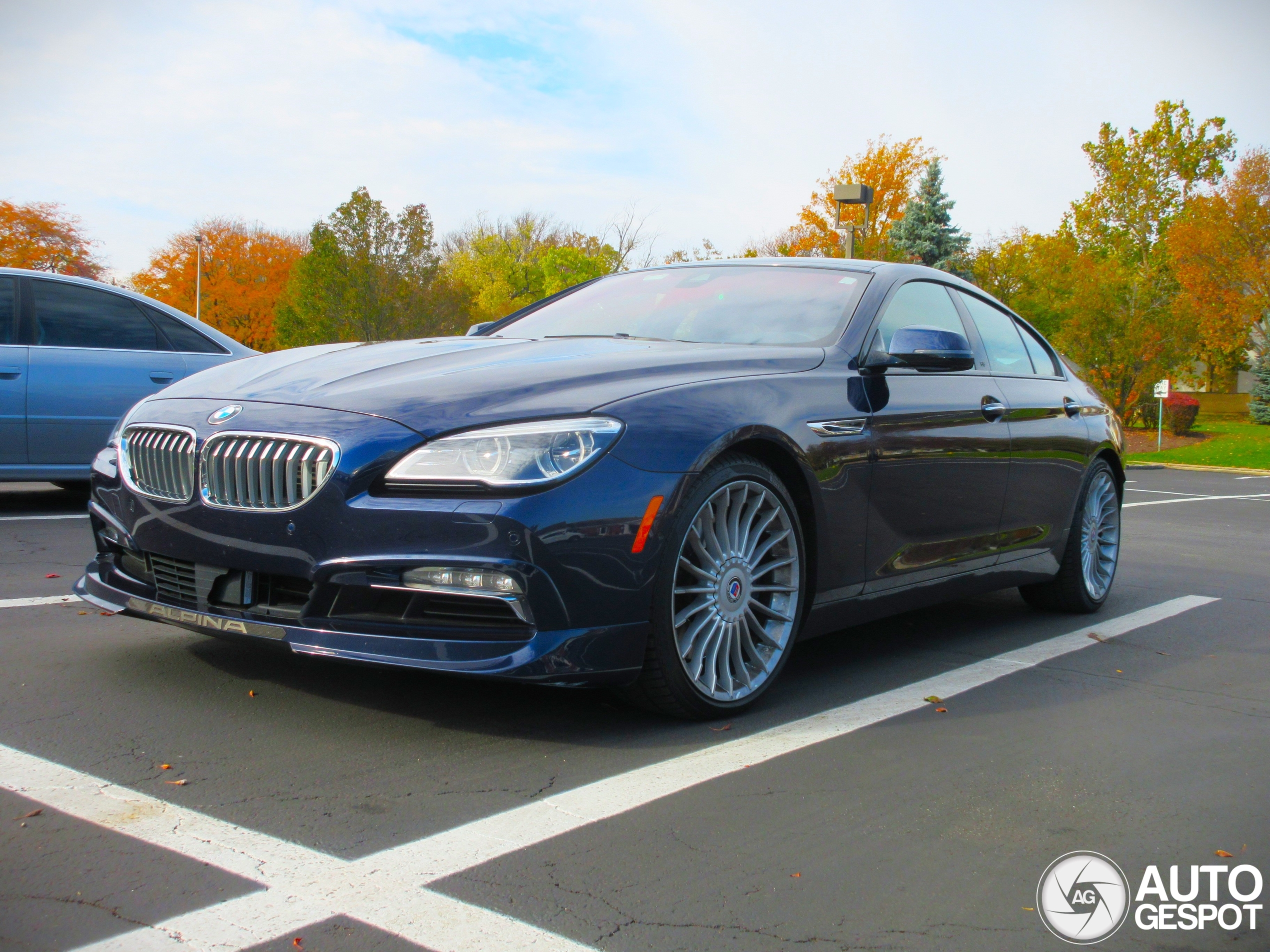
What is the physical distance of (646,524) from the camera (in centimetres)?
319

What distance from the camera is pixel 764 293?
456 cm

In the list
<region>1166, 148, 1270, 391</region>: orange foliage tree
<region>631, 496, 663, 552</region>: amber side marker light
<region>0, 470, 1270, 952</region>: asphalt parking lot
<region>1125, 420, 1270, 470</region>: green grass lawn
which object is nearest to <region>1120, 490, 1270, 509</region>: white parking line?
<region>0, 470, 1270, 952</region>: asphalt parking lot

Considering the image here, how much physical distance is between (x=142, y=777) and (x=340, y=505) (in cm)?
80

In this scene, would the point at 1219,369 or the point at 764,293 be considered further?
the point at 1219,369

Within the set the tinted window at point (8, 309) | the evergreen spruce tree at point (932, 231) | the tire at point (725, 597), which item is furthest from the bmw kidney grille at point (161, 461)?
the evergreen spruce tree at point (932, 231)

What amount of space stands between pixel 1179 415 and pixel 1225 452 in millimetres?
8130

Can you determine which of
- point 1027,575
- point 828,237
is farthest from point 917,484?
point 828,237

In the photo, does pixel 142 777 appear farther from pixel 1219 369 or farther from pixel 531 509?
pixel 1219 369

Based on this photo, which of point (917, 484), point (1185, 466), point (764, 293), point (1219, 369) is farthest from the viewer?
point (1219, 369)

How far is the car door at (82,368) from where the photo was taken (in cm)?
760

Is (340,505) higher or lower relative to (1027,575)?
higher

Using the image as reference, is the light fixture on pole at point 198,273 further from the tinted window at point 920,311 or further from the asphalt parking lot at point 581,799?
the asphalt parking lot at point 581,799

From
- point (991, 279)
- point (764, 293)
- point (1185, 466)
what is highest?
point (991, 279)

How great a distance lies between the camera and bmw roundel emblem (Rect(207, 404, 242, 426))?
11.0 ft
